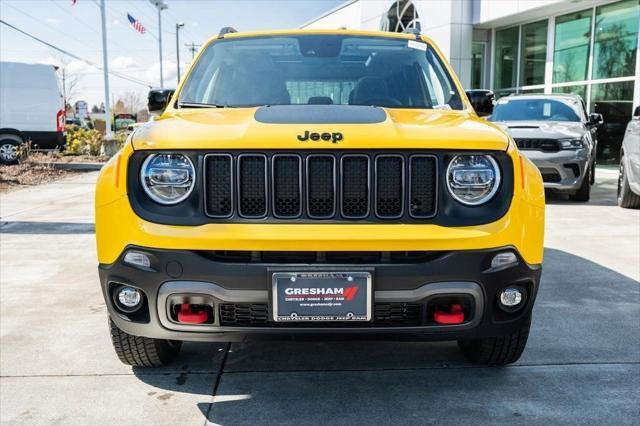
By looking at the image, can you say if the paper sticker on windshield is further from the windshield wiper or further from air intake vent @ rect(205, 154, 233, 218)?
air intake vent @ rect(205, 154, 233, 218)

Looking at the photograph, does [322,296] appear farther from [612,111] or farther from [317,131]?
[612,111]

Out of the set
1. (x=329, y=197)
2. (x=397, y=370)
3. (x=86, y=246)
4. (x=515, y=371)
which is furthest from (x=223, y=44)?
(x=86, y=246)

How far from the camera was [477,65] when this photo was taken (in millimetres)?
21547

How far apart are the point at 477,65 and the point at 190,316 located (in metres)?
20.5

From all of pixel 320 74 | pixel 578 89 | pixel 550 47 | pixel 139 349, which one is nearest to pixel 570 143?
pixel 320 74

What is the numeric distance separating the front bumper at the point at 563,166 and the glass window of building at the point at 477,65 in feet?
41.2

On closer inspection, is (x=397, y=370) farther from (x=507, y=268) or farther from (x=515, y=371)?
(x=507, y=268)

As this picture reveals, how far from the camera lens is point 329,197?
265cm

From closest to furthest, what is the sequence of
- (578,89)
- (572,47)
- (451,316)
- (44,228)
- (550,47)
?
(451,316), (44,228), (578,89), (572,47), (550,47)

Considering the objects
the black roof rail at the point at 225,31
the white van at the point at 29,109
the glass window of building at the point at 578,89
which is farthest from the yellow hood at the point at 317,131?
the white van at the point at 29,109

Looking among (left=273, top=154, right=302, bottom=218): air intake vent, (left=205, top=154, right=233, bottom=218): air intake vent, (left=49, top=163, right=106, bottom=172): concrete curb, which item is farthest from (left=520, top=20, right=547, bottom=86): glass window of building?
(left=205, top=154, right=233, bottom=218): air intake vent

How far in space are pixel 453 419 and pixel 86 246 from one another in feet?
15.8

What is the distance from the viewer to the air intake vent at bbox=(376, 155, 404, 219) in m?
2.65

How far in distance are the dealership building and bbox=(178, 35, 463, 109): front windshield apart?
10.8m
